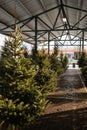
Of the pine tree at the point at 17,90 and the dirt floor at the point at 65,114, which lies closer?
the pine tree at the point at 17,90

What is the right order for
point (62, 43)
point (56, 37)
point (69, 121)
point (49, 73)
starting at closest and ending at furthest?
point (69, 121)
point (49, 73)
point (56, 37)
point (62, 43)

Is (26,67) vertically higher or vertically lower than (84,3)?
lower

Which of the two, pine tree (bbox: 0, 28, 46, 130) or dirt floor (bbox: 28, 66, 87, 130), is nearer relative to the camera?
pine tree (bbox: 0, 28, 46, 130)

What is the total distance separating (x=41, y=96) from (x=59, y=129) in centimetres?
166

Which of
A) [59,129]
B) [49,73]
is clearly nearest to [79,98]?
[49,73]

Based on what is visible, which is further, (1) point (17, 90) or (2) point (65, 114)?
(2) point (65, 114)

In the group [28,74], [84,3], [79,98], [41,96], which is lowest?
[79,98]

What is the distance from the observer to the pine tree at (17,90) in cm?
1120

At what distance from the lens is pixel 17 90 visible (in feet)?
37.8

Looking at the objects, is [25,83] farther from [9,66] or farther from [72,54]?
[72,54]

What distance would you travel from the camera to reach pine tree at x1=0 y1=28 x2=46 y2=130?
11203mm

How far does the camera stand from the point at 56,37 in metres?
58.9

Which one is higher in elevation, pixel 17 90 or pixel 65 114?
pixel 17 90

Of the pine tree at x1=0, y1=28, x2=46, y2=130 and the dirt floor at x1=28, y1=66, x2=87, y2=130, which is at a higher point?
the pine tree at x1=0, y1=28, x2=46, y2=130
